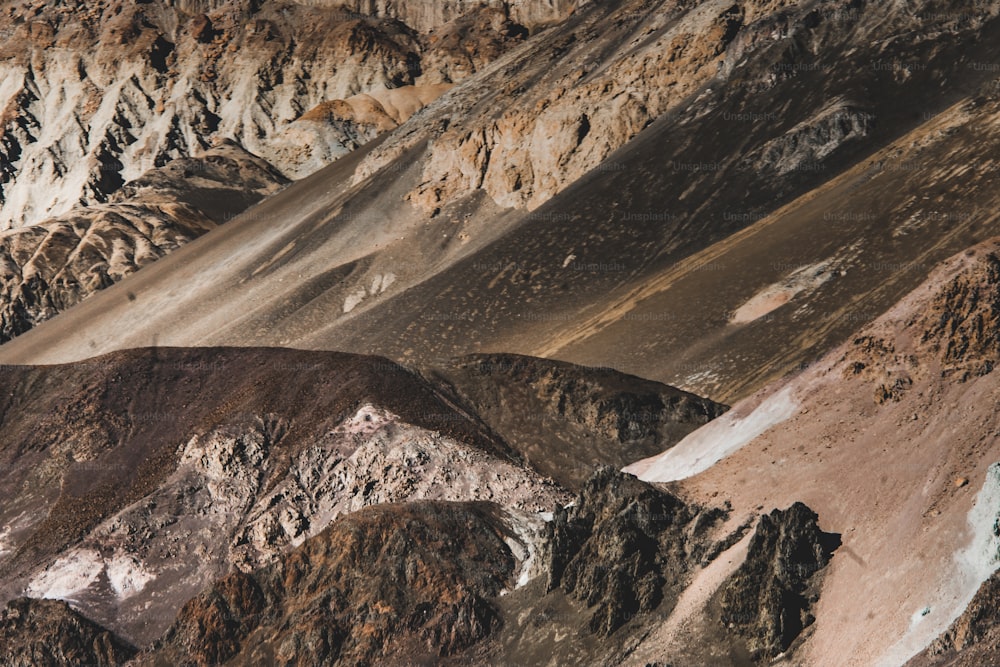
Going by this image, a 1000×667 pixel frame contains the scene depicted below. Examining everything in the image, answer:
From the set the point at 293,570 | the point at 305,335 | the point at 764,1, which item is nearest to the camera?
the point at 293,570

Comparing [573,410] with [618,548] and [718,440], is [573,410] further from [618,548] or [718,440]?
[618,548]

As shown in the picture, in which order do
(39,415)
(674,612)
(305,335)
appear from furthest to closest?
1. (305,335)
2. (39,415)
3. (674,612)

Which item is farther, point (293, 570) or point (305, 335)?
point (305, 335)

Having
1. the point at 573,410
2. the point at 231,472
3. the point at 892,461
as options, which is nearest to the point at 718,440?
the point at 892,461

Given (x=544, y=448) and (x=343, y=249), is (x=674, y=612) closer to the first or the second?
(x=544, y=448)

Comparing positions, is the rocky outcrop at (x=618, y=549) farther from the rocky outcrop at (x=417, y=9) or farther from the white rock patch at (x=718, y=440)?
the rocky outcrop at (x=417, y=9)

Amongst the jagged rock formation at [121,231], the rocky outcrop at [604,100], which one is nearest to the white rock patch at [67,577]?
the rocky outcrop at [604,100]

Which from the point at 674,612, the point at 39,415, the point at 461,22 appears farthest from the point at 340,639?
the point at 461,22
